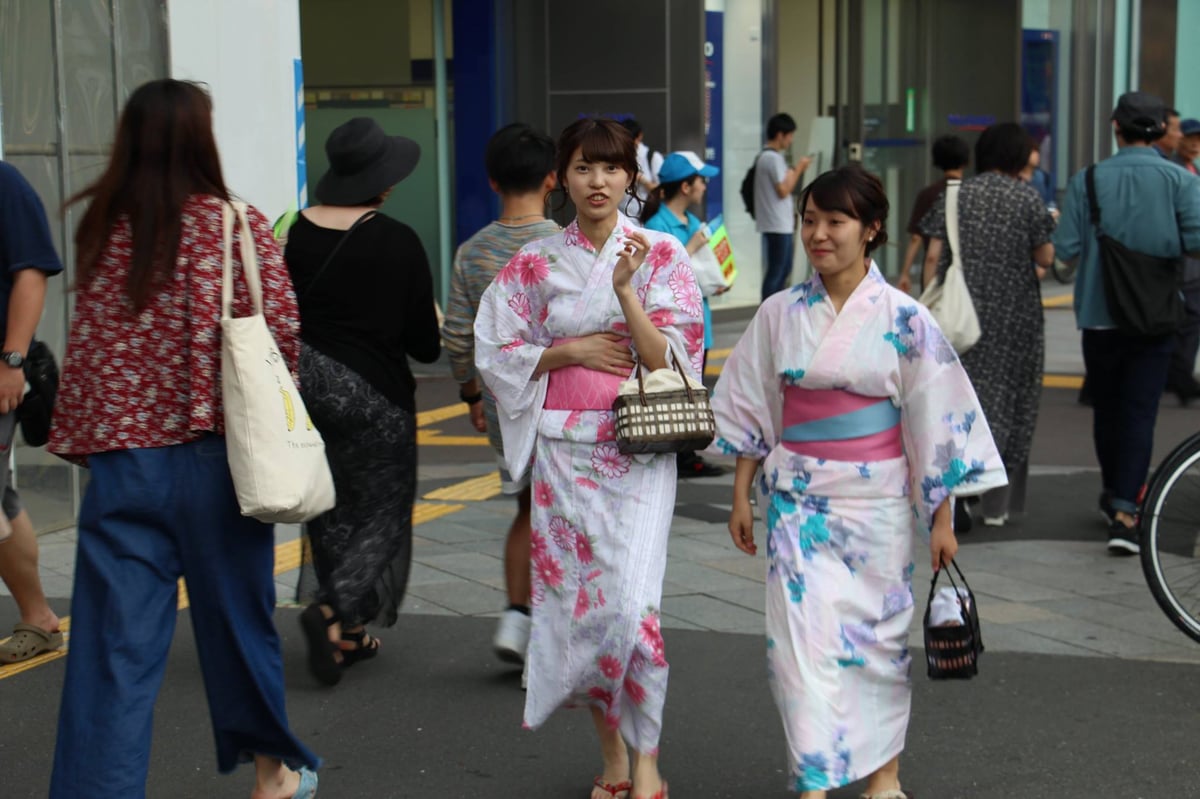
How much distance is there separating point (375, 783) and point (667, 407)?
1275mm

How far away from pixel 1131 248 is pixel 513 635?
10.9 ft

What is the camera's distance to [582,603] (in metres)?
4.15

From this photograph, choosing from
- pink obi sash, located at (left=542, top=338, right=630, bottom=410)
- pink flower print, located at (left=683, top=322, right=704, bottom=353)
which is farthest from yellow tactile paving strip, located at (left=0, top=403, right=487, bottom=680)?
pink flower print, located at (left=683, top=322, right=704, bottom=353)

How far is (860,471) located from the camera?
3949 millimetres

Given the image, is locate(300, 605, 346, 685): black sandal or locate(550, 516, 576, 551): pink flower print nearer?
locate(550, 516, 576, 551): pink flower print

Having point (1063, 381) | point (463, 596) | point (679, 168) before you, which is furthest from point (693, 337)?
point (1063, 381)

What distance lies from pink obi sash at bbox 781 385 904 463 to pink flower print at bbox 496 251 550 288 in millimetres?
724

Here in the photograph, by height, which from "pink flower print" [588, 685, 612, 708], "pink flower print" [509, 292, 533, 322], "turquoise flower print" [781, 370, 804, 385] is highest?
"pink flower print" [509, 292, 533, 322]

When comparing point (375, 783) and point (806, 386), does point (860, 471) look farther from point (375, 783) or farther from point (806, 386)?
point (375, 783)

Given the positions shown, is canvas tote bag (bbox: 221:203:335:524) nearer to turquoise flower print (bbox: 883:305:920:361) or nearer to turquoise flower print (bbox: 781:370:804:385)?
turquoise flower print (bbox: 781:370:804:385)

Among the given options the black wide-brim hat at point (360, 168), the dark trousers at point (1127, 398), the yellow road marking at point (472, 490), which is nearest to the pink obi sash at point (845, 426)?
the black wide-brim hat at point (360, 168)

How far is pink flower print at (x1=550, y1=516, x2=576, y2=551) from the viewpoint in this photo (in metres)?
4.16

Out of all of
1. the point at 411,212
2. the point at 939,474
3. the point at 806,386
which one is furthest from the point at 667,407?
the point at 411,212

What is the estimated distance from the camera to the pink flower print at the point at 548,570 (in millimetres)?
4195
